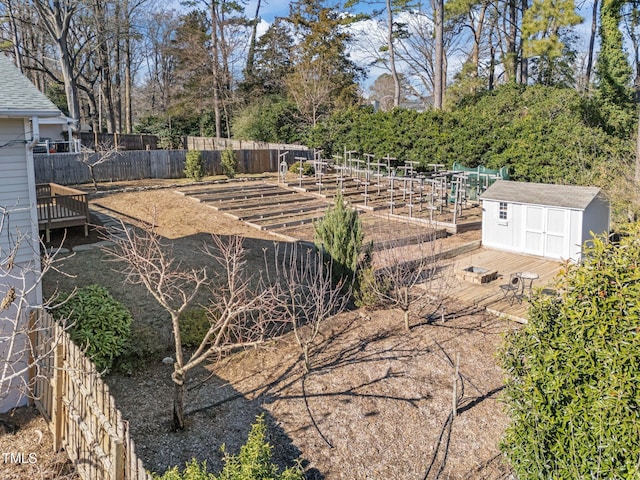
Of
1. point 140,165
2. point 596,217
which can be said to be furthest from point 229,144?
point 596,217

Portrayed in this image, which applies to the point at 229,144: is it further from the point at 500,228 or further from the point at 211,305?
the point at 211,305

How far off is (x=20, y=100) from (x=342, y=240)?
5831 millimetres

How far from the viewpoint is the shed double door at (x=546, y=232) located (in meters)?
13.7

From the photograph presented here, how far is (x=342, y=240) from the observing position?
33.2 feet

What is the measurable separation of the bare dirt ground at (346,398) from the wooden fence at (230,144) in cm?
2041

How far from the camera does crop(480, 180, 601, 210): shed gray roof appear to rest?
13.5m

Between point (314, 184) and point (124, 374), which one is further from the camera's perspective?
point (314, 184)

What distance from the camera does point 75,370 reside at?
4973 mm

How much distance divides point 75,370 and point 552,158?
1779 cm

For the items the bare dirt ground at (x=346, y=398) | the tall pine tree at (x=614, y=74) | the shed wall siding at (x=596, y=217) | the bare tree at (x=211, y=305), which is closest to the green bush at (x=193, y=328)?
the bare tree at (x=211, y=305)

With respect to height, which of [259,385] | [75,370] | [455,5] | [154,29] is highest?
[154,29]

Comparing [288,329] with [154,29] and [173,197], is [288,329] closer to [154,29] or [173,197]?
[173,197]

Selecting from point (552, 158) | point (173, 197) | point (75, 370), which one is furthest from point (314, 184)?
point (75, 370)

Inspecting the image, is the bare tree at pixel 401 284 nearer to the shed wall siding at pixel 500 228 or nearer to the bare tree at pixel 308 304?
Answer: the bare tree at pixel 308 304
